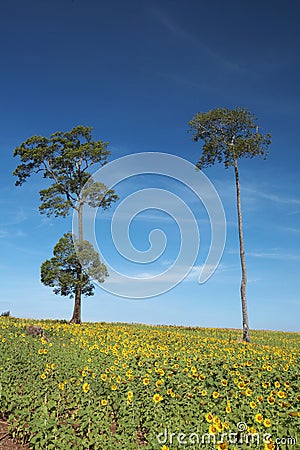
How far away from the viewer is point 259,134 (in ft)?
84.9

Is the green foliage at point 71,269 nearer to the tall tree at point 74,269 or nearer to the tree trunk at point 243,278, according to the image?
the tall tree at point 74,269

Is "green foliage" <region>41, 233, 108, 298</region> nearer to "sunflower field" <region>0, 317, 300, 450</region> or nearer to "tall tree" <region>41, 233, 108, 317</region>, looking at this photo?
"tall tree" <region>41, 233, 108, 317</region>

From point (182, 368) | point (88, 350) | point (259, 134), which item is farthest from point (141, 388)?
point (259, 134)

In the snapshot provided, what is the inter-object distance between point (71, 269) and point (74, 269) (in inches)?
7.9

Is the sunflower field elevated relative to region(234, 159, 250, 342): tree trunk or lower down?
lower down

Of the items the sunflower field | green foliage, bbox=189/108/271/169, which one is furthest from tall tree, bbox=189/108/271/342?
the sunflower field

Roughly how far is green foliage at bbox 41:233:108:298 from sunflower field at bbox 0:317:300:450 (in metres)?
15.9

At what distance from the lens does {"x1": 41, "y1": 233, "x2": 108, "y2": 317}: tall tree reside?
26.4 m

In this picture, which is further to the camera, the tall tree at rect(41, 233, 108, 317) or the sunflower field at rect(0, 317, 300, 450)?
the tall tree at rect(41, 233, 108, 317)

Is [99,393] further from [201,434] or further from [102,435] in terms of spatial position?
[201,434]

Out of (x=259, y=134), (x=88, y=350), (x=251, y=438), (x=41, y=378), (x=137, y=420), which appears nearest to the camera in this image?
(x=251, y=438)

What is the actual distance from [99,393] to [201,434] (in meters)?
2.43

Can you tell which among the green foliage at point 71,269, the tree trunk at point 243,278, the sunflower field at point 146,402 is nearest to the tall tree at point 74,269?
the green foliage at point 71,269

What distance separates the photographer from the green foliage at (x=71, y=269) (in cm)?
2636
